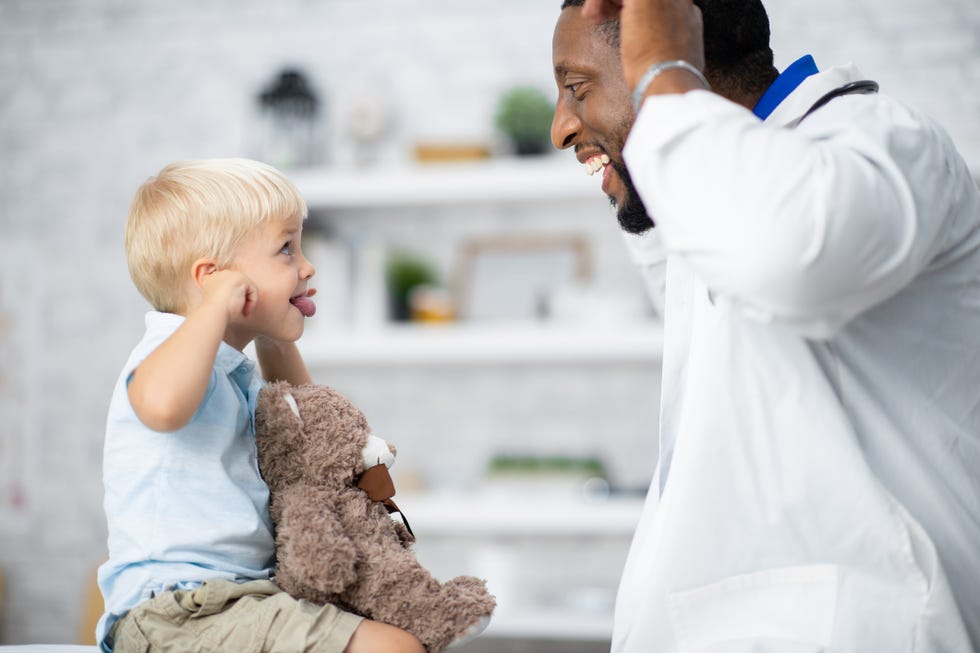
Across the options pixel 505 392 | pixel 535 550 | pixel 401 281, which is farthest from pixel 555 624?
pixel 401 281

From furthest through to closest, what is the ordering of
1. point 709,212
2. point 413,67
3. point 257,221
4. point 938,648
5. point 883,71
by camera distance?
1. point 413,67
2. point 883,71
3. point 257,221
4. point 938,648
5. point 709,212

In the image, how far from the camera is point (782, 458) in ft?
3.47

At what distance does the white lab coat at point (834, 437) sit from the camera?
921 mm

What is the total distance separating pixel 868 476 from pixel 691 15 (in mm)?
525

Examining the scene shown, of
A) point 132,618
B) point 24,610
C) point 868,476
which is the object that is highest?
point 868,476

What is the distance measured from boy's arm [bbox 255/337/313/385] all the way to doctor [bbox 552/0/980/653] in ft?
1.82

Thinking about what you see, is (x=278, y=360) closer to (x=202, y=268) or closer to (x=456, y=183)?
(x=202, y=268)

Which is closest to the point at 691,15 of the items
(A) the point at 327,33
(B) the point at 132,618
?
(B) the point at 132,618

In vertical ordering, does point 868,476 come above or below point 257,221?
below

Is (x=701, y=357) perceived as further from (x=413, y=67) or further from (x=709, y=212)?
(x=413, y=67)

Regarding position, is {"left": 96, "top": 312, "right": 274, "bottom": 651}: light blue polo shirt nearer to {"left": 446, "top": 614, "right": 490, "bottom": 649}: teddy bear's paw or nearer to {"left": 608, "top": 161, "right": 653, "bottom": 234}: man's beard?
{"left": 446, "top": 614, "right": 490, "bottom": 649}: teddy bear's paw

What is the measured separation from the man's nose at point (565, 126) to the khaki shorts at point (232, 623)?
2.29 feet

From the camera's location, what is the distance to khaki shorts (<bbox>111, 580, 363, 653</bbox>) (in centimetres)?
104

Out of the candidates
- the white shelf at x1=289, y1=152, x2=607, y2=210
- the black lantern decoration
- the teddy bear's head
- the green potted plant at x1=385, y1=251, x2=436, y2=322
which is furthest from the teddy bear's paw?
the black lantern decoration
